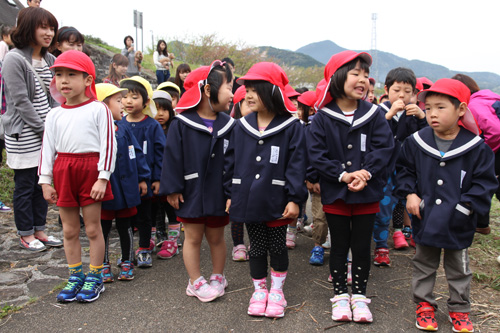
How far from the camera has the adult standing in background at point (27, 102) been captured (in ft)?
13.1

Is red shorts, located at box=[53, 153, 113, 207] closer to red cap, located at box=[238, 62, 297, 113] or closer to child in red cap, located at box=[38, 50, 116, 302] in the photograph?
child in red cap, located at box=[38, 50, 116, 302]

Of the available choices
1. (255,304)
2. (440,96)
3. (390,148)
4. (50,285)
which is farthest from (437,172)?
(50,285)

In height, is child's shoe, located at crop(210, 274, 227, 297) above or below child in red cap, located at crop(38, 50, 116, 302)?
below

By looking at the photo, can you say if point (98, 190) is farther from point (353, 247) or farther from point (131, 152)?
point (353, 247)

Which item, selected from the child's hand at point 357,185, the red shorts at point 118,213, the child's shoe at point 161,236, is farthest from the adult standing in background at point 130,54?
the child's hand at point 357,185

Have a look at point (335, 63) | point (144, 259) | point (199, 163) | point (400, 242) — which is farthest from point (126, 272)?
point (400, 242)

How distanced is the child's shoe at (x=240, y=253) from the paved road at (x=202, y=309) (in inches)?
12.0

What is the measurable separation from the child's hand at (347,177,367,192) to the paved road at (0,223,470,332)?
993 mm

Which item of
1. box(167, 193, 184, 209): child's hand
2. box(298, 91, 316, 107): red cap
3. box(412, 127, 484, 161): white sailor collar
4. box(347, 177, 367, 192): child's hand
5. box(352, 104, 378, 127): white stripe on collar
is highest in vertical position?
box(298, 91, 316, 107): red cap

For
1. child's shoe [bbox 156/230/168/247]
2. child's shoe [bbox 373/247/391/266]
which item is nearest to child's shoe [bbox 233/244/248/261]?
child's shoe [bbox 156/230/168/247]

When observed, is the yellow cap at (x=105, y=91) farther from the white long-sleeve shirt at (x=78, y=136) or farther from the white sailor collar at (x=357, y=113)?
the white sailor collar at (x=357, y=113)

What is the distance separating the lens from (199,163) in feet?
10.5

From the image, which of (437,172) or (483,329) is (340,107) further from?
(483,329)

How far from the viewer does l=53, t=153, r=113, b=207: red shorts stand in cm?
316
